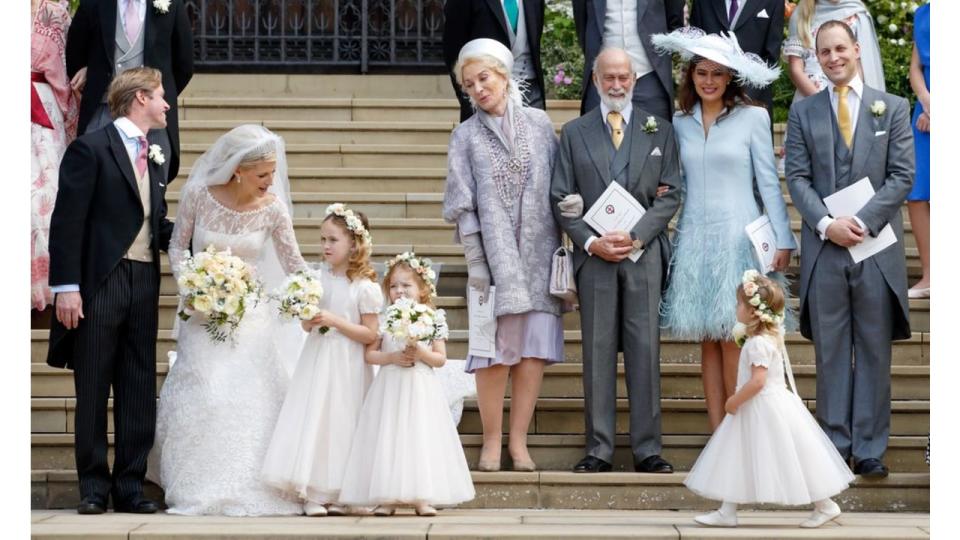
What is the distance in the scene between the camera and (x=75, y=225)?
25.3ft

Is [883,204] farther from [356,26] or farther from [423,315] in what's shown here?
[356,26]

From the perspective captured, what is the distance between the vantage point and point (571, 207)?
8344 mm

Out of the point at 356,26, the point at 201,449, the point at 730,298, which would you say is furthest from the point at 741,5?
the point at 356,26

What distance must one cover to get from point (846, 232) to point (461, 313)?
2.40 m

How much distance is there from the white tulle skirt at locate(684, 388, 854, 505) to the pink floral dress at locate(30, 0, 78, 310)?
162 inches

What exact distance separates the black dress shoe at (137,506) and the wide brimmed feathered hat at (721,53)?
132 inches

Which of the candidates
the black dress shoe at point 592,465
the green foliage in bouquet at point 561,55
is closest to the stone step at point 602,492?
the black dress shoe at point 592,465

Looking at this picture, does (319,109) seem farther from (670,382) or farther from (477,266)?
(670,382)

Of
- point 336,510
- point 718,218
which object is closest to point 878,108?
point 718,218

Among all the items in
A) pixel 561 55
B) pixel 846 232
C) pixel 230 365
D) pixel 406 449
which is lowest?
pixel 406 449

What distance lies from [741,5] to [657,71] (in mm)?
775
